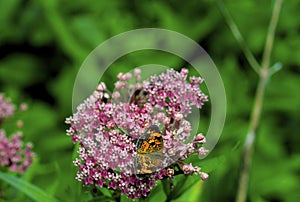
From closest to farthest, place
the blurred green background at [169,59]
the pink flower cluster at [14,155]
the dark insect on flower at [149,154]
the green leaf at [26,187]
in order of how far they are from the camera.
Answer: the dark insect on flower at [149,154] < the green leaf at [26,187] < the pink flower cluster at [14,155] < the blurred green background at [169,59]

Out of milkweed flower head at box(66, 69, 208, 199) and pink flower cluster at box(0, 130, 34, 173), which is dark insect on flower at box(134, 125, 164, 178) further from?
pink flower cluster at box(0, 130, 34, 173)

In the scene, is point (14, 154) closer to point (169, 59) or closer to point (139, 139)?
point (139, 139)

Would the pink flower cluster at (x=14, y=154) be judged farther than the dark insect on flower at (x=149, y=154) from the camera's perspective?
Yes

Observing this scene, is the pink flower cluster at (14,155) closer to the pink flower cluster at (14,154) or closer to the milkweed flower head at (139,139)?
the pink flower cluster at (14,154)

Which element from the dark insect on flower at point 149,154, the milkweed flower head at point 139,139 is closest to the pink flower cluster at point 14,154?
the milkweed flower head at point 139,139

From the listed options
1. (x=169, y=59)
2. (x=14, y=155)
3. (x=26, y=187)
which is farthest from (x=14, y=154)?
(x=169, y=59)

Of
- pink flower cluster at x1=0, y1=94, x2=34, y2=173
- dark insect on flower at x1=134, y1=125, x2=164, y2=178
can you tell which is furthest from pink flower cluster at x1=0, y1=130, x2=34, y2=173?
dark insect on flower at x1=134, y1=125, x2=164, y2=178
